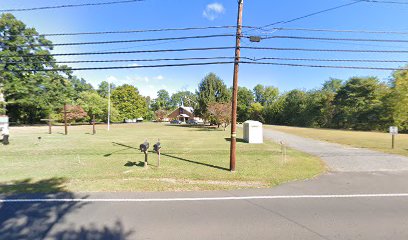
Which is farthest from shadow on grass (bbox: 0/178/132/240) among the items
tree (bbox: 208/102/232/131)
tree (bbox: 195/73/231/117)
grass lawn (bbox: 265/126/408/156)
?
tree (bbox: 195/73/231/117)

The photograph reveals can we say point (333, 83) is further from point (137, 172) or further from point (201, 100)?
point (137, 172)

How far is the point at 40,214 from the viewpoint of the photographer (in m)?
5.22

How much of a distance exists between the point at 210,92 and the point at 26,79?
3145 cm

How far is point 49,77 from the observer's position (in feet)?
142

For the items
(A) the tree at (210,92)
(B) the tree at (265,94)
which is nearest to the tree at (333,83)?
(B) the tree at (265,94)

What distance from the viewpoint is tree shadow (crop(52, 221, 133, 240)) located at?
422 centimetres

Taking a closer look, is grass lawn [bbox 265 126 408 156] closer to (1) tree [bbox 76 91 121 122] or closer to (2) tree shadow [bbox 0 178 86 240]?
(2) tree shadow [bbox 0 178 86 240]

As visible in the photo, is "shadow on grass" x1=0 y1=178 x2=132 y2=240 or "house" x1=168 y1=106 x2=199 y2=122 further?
"house" x1=168 y1=106 x2=199 y2=122

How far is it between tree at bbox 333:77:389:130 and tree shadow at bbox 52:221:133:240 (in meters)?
56.4

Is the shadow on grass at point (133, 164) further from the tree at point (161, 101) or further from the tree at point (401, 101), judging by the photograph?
the tree at point (161, 101)

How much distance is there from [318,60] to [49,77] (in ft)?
155

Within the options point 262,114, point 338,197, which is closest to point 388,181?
point 338,197

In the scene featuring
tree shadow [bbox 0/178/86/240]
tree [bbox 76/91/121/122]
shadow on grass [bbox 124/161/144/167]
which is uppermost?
tree [bbox 76/91/121/122]

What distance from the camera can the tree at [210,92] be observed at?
42.9m
